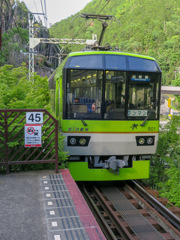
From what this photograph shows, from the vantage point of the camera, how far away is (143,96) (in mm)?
7082

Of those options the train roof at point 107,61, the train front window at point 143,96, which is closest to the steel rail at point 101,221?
the train front window at point 143,96

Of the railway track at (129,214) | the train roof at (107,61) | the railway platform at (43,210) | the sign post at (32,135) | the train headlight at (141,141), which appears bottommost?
the railway track at (129,214)

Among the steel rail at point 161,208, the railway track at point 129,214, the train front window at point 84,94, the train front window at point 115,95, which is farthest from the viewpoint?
the train front window at point 115,95

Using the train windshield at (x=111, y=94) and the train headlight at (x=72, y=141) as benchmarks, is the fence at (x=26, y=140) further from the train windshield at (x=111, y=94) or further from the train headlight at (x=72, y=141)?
the train windshield at (x=111, y=94)

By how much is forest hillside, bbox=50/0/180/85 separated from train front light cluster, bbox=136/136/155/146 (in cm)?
6771

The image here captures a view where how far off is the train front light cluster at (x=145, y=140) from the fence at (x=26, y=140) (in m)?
2.15

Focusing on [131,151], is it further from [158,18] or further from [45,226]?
[158,18]

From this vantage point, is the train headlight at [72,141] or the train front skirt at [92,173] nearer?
the train headlight at [72,141]

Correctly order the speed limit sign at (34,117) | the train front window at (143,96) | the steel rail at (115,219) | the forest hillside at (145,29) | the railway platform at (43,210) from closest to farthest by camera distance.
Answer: the railway platform at (43,210)
the steel rail at (115,219)
the speed limit sign at (34,117)
the train front window at (143,96)
the forest hillside at (145,29)

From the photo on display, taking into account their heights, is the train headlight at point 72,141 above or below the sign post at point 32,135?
below

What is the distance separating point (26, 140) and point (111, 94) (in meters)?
2.42

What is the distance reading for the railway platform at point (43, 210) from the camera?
3371mm

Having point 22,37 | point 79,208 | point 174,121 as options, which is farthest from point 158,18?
point 79,208

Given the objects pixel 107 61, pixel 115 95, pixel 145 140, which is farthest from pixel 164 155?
pixel 107 61
